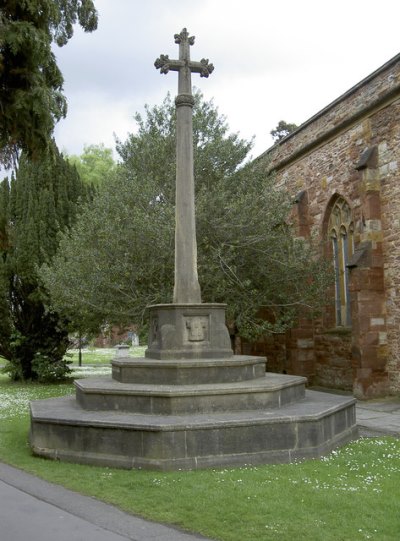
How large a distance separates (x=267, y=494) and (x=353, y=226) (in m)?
10.5

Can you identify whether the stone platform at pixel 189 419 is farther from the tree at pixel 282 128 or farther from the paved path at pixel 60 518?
the tree at pixel 282 128

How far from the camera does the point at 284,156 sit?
706 inches

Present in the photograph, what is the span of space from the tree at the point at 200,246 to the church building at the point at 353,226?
1.11 meters

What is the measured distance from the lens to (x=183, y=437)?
628cm

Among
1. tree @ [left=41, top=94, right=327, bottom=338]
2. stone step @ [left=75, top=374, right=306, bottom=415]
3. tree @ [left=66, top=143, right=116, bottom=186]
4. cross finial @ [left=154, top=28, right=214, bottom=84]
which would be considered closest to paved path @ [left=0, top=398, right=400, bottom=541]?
stone step @ [left=75, top=374, right=306, bottom=415]

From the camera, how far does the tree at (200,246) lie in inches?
510

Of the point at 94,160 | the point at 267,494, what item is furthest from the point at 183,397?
the point at 94,160

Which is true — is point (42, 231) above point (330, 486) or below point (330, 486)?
above

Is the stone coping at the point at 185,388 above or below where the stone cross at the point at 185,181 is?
below

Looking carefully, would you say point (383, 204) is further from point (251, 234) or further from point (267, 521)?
point (267, 521)

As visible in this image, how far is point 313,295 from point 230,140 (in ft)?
15.5

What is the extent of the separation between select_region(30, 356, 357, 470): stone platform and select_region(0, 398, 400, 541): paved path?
89 centimetres

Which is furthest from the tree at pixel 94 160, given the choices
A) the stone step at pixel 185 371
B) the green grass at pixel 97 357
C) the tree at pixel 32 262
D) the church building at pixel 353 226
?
the stone step at pixel 185 371

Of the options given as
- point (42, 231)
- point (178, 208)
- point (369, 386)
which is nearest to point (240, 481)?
point (178, 208)
